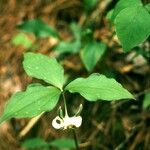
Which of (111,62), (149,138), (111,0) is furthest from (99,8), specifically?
(149,138)

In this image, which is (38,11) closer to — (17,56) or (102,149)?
(17,56)

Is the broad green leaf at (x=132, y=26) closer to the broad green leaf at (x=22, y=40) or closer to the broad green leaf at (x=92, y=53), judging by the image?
the broad green leaf at (x=92, y=53)

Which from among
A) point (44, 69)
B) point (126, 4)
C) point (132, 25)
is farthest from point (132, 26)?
point (44, 69)

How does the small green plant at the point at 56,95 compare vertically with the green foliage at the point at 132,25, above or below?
below

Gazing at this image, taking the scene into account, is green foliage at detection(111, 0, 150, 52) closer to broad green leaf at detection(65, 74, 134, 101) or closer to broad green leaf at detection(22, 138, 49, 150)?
broad green leaf at detection(65, 74, 134, 101)

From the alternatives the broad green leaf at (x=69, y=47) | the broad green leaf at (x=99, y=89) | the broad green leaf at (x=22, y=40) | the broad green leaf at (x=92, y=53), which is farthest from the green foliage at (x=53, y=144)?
the broad green leaf at (x=22, y=40)

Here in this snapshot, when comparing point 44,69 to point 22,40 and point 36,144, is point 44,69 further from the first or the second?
point 22,40
